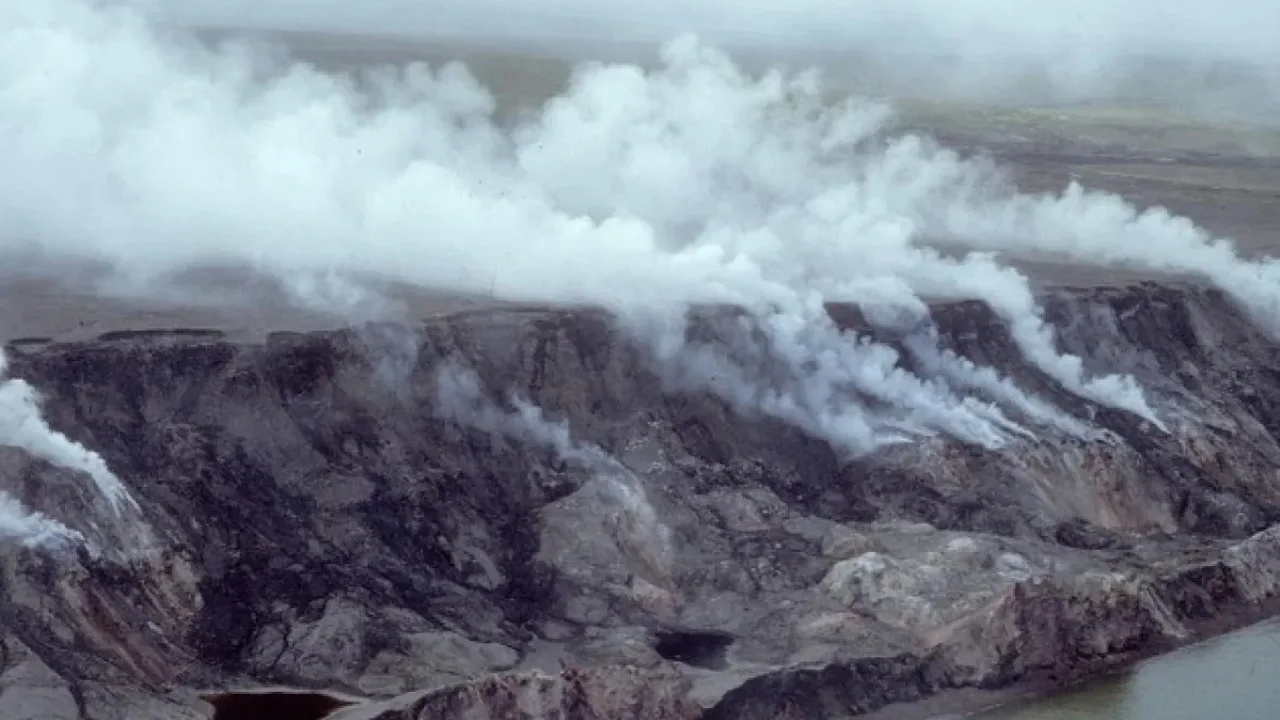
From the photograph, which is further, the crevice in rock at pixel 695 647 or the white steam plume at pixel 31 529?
the crevice in rock at pixel 695 647

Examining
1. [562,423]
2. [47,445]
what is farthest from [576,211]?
[47,445]

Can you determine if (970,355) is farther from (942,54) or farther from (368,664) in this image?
(942,54)

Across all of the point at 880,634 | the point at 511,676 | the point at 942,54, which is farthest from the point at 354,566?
the point at 942,54

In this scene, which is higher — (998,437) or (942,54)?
(942,54)

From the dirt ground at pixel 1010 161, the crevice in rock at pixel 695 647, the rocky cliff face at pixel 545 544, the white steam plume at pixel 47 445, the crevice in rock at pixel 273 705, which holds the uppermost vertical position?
the dirt ground at pixel 1010 161

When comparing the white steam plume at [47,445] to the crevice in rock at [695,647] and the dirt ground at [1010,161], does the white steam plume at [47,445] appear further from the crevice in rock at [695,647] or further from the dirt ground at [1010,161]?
the crevice in rock at [695,647]

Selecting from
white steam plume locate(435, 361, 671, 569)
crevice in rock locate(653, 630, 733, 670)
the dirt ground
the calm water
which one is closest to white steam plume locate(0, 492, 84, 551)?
the dirt ground

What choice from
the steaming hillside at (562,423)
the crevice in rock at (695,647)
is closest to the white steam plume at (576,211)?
the steaming hillside at (562,423)
